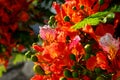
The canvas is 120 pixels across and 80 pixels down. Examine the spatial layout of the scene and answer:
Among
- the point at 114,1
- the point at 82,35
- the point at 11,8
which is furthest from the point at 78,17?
the point at 11,8

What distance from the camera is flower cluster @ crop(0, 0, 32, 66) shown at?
123 inches

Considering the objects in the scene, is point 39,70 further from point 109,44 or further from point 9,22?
point 9,22

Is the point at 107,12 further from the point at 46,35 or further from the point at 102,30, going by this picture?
the point at 46,35

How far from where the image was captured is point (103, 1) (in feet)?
4.54

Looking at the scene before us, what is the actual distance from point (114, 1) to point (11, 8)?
1.70 metres

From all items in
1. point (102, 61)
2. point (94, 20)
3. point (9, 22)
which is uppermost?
point (9, 22)

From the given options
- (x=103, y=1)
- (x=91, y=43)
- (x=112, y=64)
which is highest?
(x=103, y=1)

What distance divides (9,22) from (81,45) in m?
1.88

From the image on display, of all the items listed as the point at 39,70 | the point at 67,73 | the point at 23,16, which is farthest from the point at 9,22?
the point at 67,73

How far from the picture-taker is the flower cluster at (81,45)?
1.25 metres

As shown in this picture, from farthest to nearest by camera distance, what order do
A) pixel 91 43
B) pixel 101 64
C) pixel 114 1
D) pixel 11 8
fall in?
1. pixel 11 8
2. pixel 114 1
3. pixel 91 43
4. pixel 101 64

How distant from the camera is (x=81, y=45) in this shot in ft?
4.37

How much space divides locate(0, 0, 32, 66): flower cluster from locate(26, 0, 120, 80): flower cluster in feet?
5.50

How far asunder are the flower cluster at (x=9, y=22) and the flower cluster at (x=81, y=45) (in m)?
1.68
